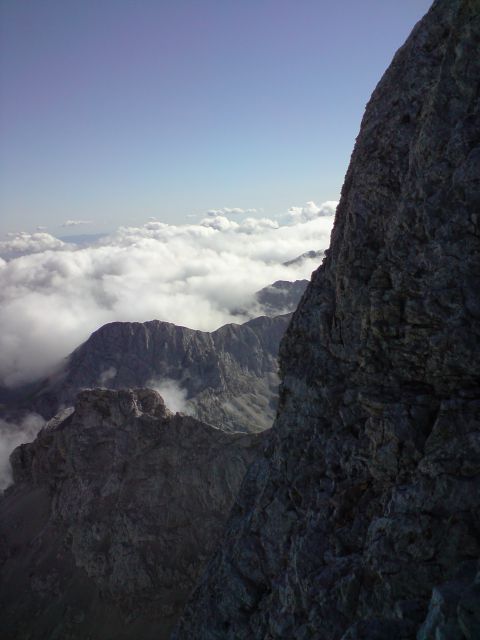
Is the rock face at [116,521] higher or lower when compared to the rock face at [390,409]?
lower

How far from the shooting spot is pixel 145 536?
93250 mm

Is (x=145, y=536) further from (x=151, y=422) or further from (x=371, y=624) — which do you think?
(x=371, y=624)

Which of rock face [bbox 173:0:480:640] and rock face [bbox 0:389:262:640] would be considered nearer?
rock face [bbox 173:0:480:640]

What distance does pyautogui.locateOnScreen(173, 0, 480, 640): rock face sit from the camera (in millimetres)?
22562

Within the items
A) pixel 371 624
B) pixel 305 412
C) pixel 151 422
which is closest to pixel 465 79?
pixel 305 412

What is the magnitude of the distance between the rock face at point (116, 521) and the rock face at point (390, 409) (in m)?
58.4

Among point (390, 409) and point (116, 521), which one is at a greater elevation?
point (390, 409)

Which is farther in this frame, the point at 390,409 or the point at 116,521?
the point at 116,521

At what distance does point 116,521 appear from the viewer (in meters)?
96.3

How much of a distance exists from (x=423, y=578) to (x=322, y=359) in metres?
17.2

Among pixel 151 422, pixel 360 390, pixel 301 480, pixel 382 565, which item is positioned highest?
pixel 360 390

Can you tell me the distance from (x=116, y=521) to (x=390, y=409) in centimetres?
8729

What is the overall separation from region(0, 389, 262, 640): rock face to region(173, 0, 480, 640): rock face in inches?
2299

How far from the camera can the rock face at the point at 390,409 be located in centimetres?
2256
